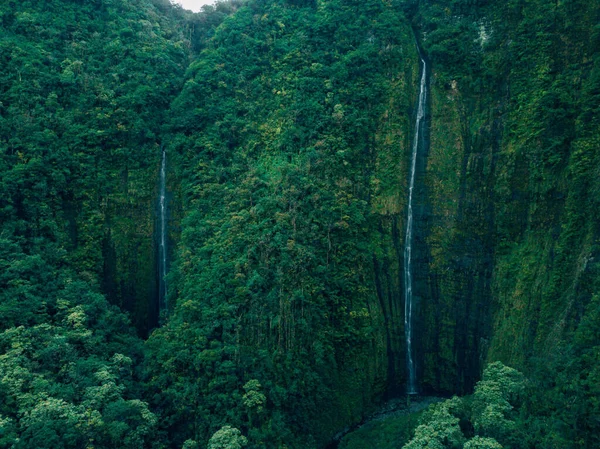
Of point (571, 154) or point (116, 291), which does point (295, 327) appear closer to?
point (116, 291)

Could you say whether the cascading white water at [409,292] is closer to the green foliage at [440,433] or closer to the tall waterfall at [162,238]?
the green foliage at [440,433]

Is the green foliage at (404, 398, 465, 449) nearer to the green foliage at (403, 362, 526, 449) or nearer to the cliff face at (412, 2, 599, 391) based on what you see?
the green foliage at (403, 362, 526, 449)

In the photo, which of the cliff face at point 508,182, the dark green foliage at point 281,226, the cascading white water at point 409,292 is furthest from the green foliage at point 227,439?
the cliff face at point 508,182

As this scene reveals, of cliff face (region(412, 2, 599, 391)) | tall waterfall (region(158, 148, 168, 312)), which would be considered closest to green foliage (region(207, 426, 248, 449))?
tall waterfall (region(158, 148, 168, 312))

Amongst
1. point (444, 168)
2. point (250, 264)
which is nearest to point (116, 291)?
point (250, 264)

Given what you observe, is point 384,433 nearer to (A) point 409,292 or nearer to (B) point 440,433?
(B) point 440,433

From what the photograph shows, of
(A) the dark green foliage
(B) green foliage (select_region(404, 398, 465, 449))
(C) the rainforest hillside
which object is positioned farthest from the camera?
(A) the dark green foliage
